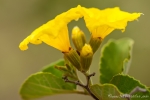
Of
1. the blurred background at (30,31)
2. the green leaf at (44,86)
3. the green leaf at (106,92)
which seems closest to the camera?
the green leaf at (106,92)

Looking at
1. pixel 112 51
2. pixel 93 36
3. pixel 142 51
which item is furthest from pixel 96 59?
pixel 93 36

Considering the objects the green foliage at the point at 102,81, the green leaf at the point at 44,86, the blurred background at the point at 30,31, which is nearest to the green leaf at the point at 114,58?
the green foliage at the point at 102,81

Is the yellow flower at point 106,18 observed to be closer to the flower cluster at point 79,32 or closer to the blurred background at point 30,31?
the flower cluster at point 79,32

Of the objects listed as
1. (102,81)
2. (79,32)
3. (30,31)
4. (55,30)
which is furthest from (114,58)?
(30,31)

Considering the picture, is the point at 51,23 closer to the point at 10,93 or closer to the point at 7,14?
the point at 10,93

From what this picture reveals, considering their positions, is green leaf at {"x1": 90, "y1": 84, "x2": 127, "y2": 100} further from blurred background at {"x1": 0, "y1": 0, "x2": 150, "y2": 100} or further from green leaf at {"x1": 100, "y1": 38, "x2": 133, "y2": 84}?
blurred background at {"x1": 0, "y1": 0, "x2": 150, "y2": 100}

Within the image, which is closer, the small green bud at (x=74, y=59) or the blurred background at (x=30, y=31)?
the small green bud at (x=74, y=59)

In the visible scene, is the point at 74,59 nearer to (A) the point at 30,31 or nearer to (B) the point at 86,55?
(B) the point at 86,55

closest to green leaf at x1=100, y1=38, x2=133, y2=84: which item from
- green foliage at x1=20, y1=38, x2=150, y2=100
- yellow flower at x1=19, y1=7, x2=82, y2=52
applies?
green foliage at x1=20, y1=38, x2=150, y2=100
